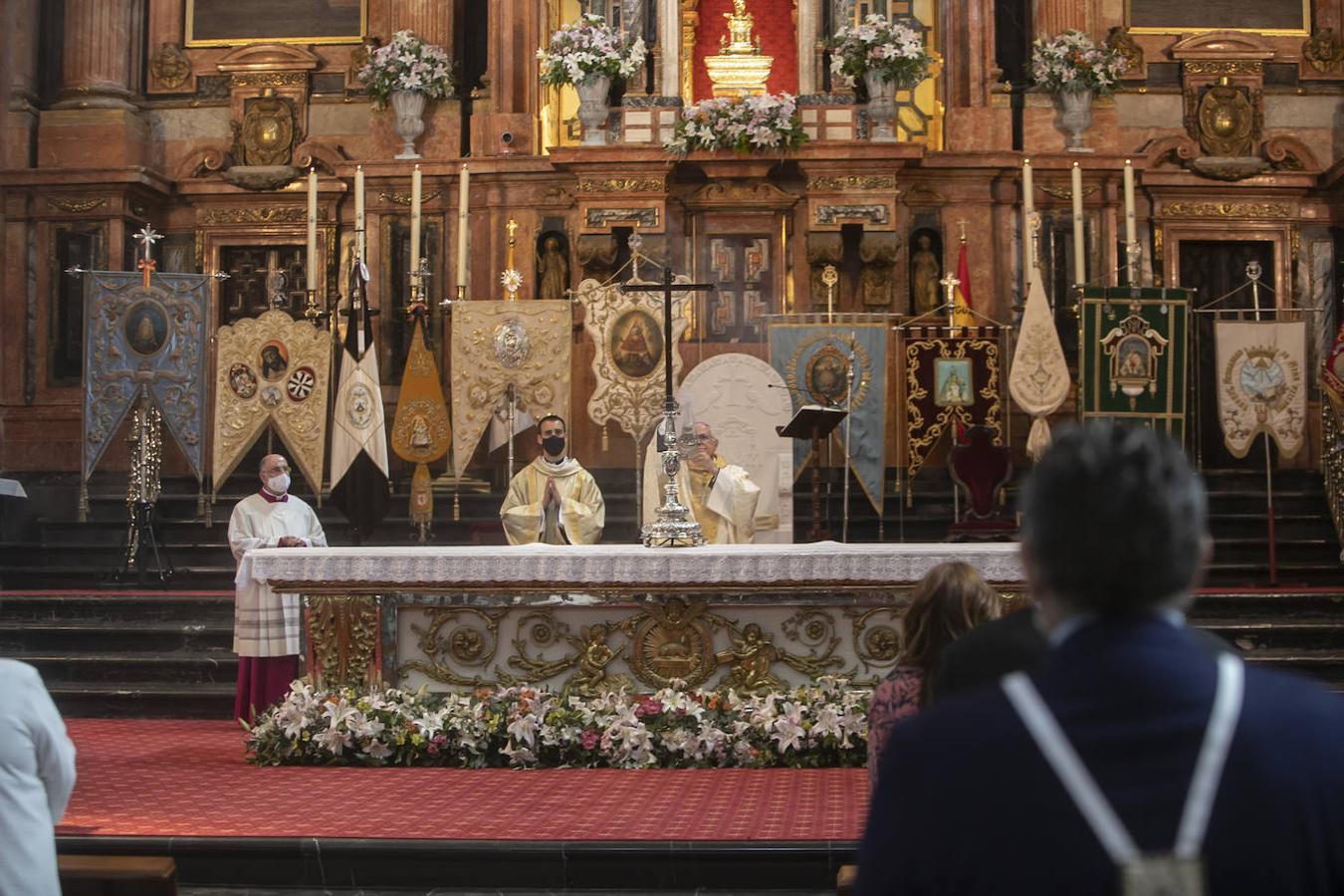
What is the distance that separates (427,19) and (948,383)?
20.1 feet

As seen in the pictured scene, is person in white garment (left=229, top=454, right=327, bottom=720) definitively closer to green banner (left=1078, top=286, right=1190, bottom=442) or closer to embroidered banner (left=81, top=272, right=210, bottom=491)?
embroidered banner (left=81, top=272, right=210, bottom=491)

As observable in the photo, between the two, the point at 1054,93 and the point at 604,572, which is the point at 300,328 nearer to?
the point at 604,572

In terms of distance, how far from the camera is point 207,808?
7090mm

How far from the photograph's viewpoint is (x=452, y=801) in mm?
7238

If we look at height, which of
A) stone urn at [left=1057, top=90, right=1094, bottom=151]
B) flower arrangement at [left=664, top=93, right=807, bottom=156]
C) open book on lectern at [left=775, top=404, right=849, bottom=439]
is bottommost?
open book on lectern at [left=775, top=404, right=849, bottom=439]

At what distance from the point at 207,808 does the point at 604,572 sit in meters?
2.40

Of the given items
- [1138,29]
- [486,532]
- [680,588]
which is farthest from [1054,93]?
[680,588]

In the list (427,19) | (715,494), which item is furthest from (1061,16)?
(715,494)

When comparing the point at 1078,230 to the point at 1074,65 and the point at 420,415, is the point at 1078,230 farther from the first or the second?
the point at 420,415

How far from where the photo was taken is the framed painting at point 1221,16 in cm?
1523

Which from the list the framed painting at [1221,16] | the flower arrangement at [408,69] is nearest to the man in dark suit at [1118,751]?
the flower arrangement at [408,69]

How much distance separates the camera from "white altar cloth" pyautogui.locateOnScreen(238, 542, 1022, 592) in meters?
8.44

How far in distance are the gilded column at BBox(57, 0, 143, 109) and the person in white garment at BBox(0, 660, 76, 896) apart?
12.9 metres

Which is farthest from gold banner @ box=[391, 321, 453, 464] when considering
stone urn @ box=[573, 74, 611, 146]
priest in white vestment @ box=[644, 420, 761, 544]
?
priest in white vestment @ box=[644, 420, 761, 544]
